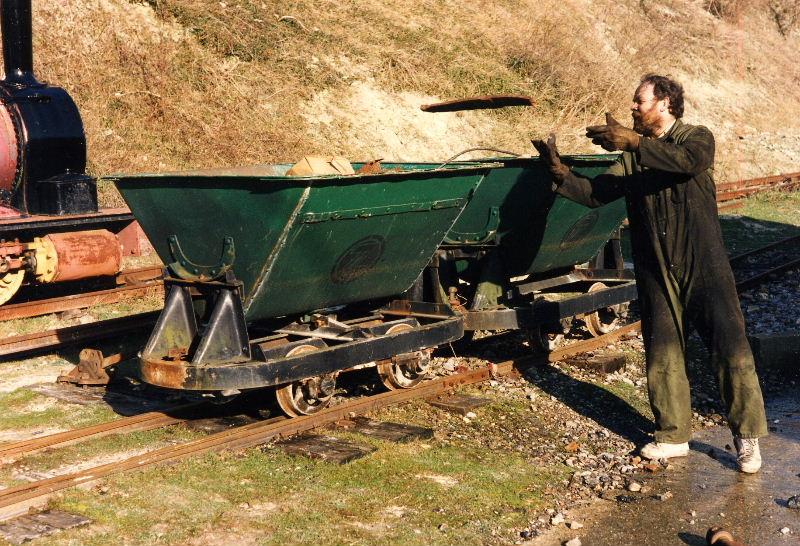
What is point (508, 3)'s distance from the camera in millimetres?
29141

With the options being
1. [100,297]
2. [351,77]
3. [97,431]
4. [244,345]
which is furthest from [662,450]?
[351,77]

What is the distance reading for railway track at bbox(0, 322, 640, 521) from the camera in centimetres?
540

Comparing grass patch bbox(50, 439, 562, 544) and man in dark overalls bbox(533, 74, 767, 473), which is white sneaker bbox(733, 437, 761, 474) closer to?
man in dark overalls bbox(533, 74, 767, 473)

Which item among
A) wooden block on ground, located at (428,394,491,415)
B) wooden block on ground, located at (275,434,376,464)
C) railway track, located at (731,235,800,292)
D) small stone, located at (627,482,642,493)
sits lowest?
railway track, located at (731,235,800,292)

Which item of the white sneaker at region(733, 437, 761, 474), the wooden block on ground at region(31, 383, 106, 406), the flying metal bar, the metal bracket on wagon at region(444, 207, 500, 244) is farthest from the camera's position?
the metal bracket on wagon at region(444, 207, 500, 244)

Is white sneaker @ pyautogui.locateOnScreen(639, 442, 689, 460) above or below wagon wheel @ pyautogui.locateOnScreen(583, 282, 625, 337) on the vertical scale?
above

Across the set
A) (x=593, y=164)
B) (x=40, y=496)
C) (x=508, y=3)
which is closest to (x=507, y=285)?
(x=593, y=164)

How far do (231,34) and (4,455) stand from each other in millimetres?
16087

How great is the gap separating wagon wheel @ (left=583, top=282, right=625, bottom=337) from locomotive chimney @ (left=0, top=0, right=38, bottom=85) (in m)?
6.77

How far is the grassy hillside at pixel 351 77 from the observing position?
18094 mm

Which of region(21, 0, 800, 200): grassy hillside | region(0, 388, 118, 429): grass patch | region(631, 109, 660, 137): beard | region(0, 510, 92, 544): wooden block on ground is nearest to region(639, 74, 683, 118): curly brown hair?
region(631, 109, 660, 137): beard

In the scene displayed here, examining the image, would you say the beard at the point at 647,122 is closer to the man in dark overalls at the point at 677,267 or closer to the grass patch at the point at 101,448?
the man in dark overalls at the point at 677,267

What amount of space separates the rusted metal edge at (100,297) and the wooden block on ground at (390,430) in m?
4.68

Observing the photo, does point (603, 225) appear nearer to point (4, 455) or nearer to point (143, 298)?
point (143, 298)
